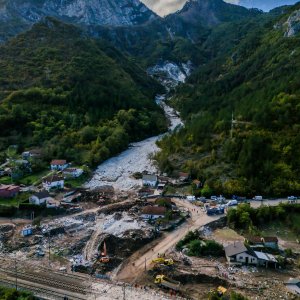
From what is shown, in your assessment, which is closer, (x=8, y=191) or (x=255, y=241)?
(x=255, y=241)

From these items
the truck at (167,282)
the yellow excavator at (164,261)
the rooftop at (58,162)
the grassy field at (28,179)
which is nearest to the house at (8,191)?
the grassy field at (28,179)

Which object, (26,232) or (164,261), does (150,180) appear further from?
(164,261)

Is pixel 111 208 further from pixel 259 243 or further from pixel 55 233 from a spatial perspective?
pixel 259 243

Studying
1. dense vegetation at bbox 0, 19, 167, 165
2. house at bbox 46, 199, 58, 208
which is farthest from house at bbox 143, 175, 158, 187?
house at bbox 46, 199, 58, 208

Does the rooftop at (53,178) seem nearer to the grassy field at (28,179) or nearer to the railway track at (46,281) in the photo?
the grassy field at (28,179)

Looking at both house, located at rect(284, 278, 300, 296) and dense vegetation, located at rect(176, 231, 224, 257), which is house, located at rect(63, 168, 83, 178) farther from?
house, located at rect(284, 278, 300, 296)

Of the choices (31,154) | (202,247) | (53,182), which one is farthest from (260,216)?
(31,154)

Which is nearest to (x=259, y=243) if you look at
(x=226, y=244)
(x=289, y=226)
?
(x=226, y=244)
